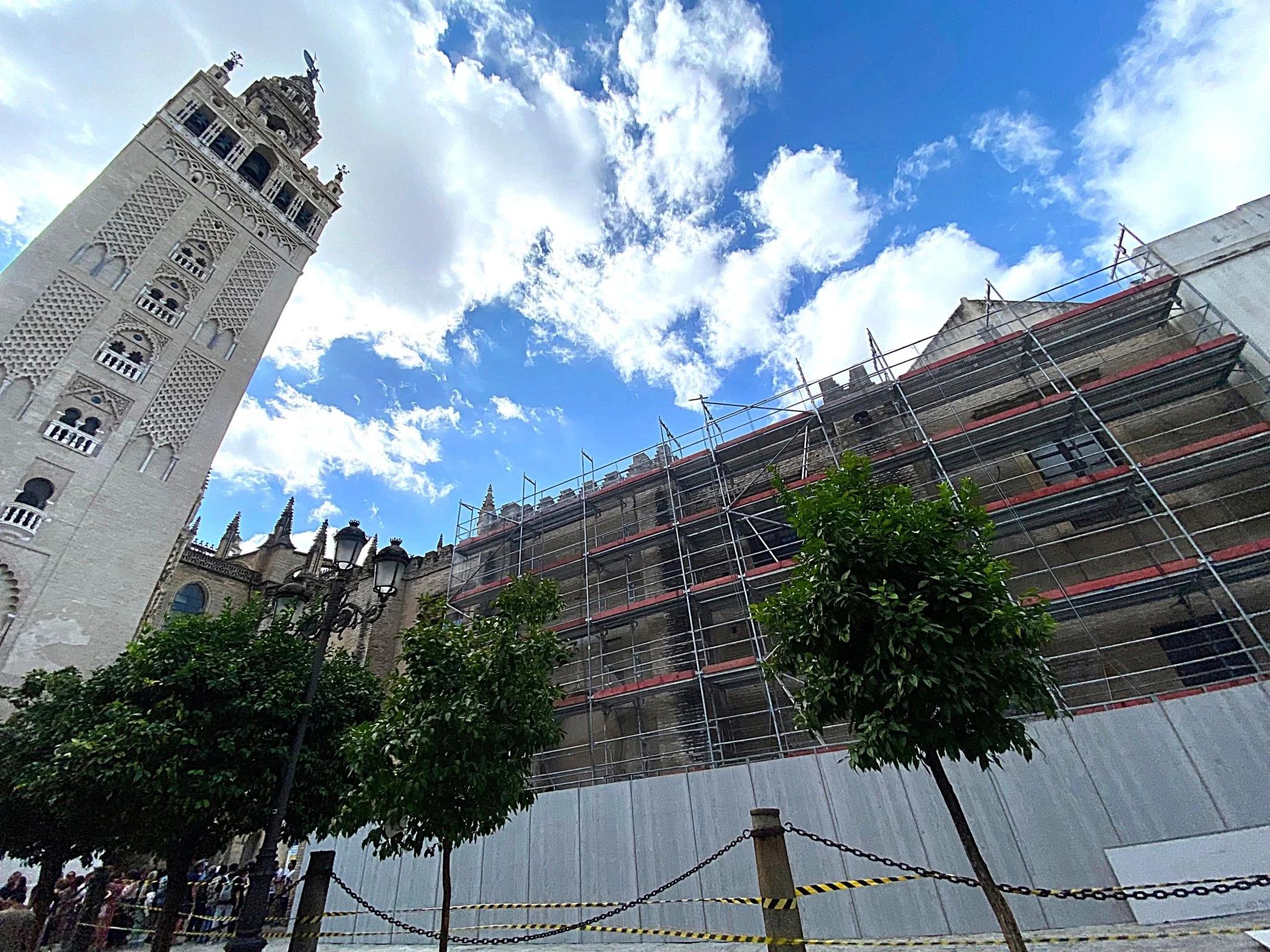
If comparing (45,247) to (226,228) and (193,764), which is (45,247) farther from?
(193,764)

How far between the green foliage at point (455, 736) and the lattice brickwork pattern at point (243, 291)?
21338 millimetres

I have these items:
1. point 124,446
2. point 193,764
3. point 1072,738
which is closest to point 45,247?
point 124,446

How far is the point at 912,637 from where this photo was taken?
4441 mm

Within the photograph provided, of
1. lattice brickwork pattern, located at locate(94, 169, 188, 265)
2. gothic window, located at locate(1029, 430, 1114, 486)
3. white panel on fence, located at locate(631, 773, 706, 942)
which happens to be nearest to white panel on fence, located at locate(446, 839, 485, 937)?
white panel on fence, located at locate(631, 773, 706, 942)

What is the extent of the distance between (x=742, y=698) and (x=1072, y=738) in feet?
20.9

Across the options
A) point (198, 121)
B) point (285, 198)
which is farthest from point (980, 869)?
point (285, 198)

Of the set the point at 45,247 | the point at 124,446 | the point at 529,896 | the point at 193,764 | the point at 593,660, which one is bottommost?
the point at 529,896

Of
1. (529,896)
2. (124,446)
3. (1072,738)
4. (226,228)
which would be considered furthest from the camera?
(226,228)

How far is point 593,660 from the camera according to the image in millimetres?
14727

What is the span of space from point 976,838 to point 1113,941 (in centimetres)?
197

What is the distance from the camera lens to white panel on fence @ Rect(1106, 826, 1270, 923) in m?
6.01

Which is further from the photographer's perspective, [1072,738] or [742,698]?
[742,698]

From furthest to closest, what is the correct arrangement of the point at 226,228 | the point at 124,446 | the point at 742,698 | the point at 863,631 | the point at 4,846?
the point at 226,228 < the point at 124,446 < the point at 742,698 < the point at 4,846 < the point at 863,631

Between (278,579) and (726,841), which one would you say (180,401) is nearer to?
(278,579)
